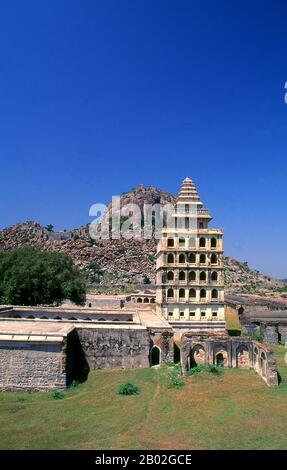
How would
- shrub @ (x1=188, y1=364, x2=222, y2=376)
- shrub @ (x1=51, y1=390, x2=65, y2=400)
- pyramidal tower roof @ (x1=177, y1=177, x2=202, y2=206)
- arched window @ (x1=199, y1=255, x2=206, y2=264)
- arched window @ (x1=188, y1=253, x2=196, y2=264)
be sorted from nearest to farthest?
shrub @ (x1=51, y1=390, x2=65, y2=400) < shrub @ (x1=188, y1=364, x2=222, y2=376) < arched window @ (x1=188, y1=253, x2=196, y2=264) < arched window @ (x1=199, y1=255, x2=206, y2=264) < pyramidal tower roof @ (x1=177, y1=177, x2=202, y2=206)

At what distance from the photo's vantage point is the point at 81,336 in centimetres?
2416

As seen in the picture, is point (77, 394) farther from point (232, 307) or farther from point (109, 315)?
point (232, 307)

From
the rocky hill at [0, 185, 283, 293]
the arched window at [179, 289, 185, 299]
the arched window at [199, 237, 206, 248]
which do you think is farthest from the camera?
the rocky hill at [0, 185, 283, 293]

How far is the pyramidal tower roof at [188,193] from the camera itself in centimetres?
3597

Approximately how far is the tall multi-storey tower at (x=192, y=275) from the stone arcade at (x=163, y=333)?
80 millimetres

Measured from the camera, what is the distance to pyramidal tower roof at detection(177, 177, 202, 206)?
3597cm

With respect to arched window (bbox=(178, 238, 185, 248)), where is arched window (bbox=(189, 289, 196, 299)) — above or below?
below

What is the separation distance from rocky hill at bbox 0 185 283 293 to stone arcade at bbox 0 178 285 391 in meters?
58.2

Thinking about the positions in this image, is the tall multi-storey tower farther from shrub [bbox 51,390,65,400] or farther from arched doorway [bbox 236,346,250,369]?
shrub [bbox 51,390,65,400]

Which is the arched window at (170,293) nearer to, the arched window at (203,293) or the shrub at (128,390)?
the arched window at (203,293)

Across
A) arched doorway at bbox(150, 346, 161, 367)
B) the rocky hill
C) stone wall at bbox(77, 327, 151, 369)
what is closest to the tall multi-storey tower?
arched doorway at bbox(150, 346, 161, 367)

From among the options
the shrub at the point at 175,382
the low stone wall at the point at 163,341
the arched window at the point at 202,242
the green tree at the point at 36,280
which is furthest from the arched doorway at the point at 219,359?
the green tree at the point at 36,280
